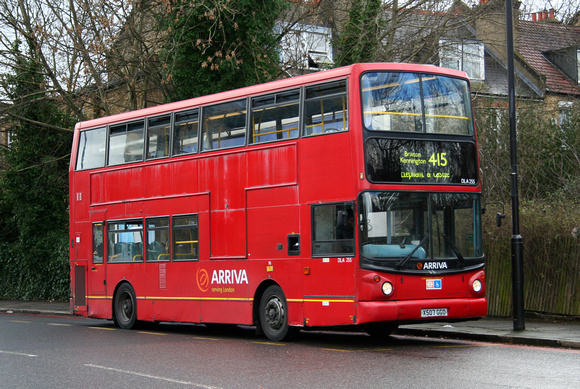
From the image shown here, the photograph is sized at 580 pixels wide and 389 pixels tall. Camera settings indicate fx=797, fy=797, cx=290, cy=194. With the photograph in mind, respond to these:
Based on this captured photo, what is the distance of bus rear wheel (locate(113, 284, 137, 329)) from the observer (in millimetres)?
18406

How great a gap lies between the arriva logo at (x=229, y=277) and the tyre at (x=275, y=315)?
2.10ft

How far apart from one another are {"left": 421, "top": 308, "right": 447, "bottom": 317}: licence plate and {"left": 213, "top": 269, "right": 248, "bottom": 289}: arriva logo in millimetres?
3796

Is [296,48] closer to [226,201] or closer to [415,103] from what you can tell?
[226,201]

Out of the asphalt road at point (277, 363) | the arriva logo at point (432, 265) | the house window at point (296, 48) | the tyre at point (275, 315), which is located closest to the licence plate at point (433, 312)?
the asphalt road at point (277, 363)

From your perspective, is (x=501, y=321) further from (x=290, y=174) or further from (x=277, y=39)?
(x=277, y=39)

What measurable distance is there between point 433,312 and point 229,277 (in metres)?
4.42

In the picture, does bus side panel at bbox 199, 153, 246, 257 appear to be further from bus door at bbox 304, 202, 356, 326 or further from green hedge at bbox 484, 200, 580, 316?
green hedge at bbox 484, 200, 580, 316

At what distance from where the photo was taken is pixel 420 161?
512 inches

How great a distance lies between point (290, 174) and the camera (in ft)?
45.9

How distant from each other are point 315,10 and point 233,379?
17.8 meters

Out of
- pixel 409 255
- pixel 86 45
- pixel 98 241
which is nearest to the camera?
pixel 409 255

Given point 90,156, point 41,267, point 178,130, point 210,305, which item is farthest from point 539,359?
point 41,267

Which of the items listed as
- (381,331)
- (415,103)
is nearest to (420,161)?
(415,103)

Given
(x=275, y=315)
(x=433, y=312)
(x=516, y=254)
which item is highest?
(x=516, y=254)
